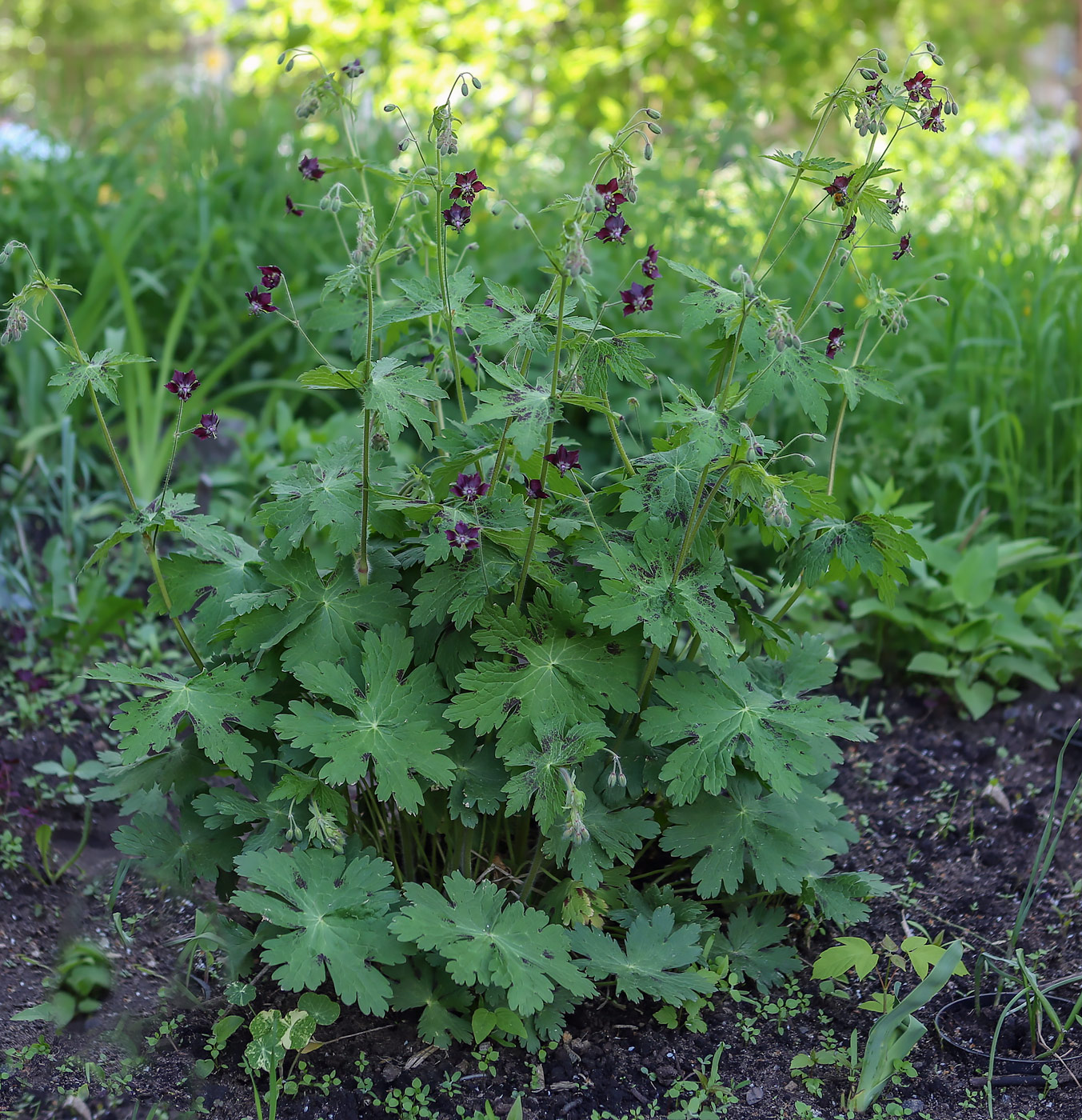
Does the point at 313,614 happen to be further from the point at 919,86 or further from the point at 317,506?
the point at 919,86

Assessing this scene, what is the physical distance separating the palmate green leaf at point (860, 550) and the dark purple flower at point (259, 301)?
0.95 metres

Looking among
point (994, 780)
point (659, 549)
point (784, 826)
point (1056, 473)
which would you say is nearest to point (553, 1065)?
point (784, 826)

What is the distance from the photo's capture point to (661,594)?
63.4 inches

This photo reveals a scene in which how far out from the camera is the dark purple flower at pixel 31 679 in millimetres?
2538

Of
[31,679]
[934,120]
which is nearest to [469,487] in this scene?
[934,120]

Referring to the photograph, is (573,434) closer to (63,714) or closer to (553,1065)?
(63,714)

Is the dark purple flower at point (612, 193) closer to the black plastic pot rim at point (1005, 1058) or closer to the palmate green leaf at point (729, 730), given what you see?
the palmate green leaf at point (729, 730)

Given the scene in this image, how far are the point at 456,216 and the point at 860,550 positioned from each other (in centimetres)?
84

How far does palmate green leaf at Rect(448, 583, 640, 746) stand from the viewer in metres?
1.59

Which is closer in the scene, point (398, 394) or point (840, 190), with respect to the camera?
point (398, 394)

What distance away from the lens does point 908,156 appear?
683 cm

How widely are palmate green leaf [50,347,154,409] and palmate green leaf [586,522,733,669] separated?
770 mm

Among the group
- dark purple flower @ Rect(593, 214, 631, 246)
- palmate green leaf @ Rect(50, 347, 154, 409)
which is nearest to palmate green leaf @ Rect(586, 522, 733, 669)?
dark purple flower @ Rect(593, 214, 631, 246)

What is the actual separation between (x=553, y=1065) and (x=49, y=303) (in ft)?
9.65
